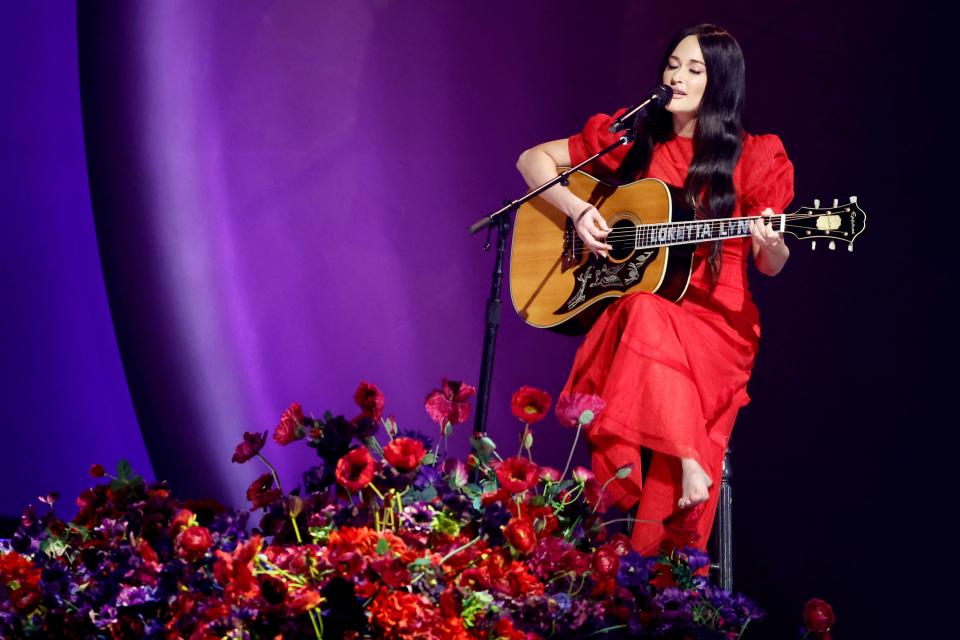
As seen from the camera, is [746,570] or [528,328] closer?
[746,570]

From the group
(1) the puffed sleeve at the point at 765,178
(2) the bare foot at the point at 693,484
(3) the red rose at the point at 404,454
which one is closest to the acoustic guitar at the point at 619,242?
(1) the puffed sleeve at the point at 765,178

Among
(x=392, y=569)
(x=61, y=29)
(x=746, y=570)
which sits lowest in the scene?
(x=746, y=570)

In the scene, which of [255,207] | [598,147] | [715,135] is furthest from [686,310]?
[255,207]

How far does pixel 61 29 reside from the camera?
3.92 metres

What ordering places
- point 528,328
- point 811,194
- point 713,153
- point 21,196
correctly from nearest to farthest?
point 713,153 < point 811,194 < point 21,196 < point 528,328

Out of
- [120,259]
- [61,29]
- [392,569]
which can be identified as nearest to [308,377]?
[120,259]

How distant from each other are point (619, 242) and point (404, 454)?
1.65m

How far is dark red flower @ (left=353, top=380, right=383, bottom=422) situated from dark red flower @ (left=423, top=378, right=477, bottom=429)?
0.12m

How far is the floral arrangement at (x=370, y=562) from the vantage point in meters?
1.04

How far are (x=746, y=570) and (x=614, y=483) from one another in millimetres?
1173

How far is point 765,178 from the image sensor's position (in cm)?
256

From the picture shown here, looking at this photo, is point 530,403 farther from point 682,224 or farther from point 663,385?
point 682,224

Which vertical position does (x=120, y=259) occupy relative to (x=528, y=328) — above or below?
above

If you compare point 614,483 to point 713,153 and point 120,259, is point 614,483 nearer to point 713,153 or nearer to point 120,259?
point 713,153
